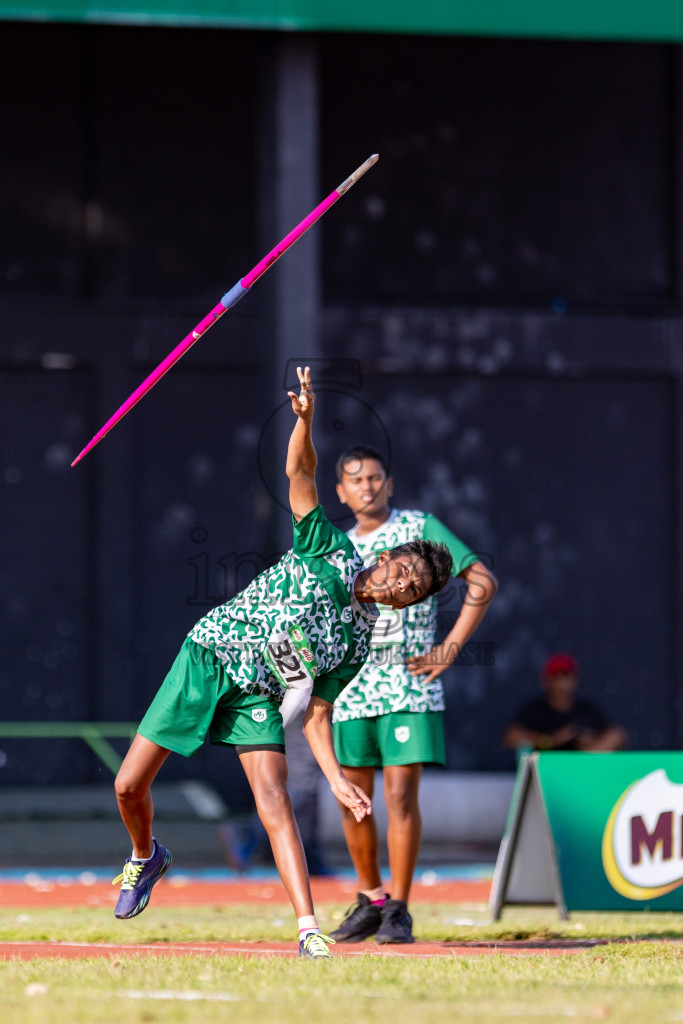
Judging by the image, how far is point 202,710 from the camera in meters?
5.61

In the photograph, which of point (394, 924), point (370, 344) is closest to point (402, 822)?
point (394, 924)

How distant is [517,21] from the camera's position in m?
11.7

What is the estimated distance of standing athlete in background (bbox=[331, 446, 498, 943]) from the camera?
654 centimetres

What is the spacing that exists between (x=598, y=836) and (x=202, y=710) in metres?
2.43

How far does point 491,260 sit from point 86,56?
13.7 ft

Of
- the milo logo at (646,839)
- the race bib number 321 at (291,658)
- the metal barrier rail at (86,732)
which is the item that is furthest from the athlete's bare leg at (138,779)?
the metal barrier rail at (86,732)

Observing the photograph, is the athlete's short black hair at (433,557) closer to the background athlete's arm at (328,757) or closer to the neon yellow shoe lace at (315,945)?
the background athlete's arm at (328,757)

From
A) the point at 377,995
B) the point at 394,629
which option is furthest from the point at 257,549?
the point at 377,995

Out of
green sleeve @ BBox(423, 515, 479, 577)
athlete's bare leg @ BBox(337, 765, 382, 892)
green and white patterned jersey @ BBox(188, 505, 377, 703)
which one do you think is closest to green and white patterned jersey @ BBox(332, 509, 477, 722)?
green sleeve @ BBox(423, 515, 479, 577)

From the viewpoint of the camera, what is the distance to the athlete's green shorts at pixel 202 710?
18.4 feet

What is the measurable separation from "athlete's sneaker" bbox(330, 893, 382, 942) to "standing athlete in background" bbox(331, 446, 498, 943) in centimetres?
1

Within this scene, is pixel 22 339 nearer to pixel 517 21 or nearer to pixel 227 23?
pixel 227 23

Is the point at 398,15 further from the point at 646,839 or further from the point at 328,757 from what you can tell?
the point at 328,757

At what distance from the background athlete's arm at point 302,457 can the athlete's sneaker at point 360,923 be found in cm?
192
